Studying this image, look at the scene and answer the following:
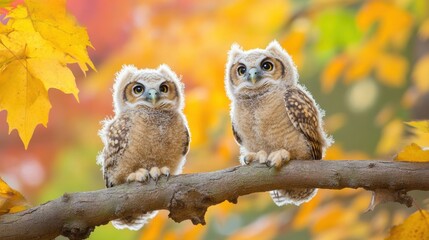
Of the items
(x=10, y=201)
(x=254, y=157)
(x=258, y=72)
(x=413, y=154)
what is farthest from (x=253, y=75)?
(x=10, y=201)

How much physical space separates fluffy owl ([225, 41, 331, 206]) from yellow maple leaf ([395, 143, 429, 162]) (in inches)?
4.3

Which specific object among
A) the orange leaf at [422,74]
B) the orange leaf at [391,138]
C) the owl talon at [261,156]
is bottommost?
the owl talon at [261,156]

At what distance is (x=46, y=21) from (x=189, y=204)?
242 millimetres

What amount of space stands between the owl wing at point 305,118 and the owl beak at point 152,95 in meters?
0.16

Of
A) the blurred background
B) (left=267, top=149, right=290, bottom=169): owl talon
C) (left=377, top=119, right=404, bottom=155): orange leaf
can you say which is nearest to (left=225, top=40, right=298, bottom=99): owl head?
(left=267, top=149, right=290, bottom=169): owl talon

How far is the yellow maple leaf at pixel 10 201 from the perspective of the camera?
669mm

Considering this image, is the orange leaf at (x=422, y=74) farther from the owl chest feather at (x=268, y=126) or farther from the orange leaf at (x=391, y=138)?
the owl chest feather at (x=268, y=126)

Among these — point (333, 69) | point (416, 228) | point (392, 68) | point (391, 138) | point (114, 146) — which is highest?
point (392, 68)

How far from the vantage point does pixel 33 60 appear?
26.2 inches

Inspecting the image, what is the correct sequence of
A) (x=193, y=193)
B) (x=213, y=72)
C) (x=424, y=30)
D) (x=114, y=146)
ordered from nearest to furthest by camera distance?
1. (x=193, y=193)
2. (x=114, y=146)
3. (x=213, y=72)
4. (x=424, y=30)

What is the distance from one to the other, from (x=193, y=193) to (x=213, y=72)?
853 mm

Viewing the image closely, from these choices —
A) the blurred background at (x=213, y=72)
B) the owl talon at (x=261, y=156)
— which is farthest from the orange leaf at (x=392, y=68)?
the owl talon at (x=261, y=156)

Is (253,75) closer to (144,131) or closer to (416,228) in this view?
(144,131)

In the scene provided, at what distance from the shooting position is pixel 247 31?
5.10ft
